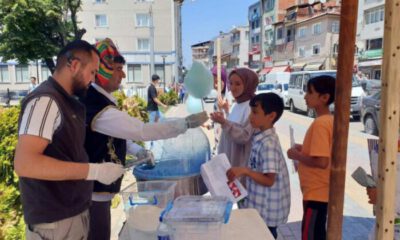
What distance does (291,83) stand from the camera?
58.0 ft

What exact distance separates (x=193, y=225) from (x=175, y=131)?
0.77 meters

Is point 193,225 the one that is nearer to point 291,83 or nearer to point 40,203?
point 40,203

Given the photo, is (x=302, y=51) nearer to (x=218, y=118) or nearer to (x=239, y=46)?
(x=239, y=46)

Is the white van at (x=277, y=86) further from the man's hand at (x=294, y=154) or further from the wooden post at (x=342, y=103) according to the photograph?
the wooden post at (x=342, y=103)

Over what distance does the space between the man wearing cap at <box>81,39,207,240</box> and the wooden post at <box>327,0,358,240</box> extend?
893 millimetres


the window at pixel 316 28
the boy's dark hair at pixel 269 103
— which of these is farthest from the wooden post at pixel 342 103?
the window at pixel 316 28

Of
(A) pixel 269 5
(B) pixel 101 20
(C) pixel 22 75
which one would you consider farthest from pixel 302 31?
(C) pixel 22 75

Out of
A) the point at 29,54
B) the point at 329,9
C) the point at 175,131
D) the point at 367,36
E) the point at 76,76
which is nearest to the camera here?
the point at 76,76

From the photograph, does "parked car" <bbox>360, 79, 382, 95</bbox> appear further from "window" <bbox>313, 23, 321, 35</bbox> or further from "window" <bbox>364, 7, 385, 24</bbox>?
"window" <bbox>313, 23, 321, 35</bbox>

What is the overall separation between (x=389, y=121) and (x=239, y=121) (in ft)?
4.41

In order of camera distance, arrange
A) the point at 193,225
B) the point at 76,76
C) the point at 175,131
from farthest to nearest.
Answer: the point at 175,131
the point at 76,76
the point at 193,225

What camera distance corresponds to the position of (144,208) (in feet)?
5.91

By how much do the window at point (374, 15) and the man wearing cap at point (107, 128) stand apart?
32713mm

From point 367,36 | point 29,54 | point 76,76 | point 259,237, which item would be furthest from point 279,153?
point 367,36
